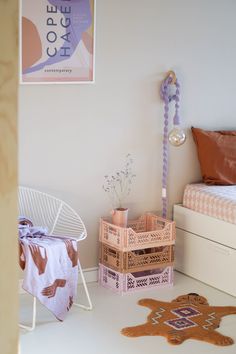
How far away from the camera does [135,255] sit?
12.4ft

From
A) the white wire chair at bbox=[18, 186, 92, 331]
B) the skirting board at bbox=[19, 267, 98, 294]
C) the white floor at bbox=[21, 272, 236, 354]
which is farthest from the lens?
the skirting board at bbox=[19, 267, 98, 294]

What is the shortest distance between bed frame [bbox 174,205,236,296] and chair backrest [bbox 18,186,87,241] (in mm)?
748

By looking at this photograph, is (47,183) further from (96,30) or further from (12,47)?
(12,47)

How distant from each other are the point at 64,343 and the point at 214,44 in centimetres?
223

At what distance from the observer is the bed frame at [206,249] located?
378cm

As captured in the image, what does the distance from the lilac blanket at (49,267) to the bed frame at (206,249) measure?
96 cm

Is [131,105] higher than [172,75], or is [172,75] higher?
[172,75]

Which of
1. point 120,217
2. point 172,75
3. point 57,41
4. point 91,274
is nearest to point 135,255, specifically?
point 120,217

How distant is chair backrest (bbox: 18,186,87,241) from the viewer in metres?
3.69

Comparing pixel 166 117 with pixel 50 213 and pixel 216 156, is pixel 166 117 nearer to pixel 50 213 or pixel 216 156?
pixel 216 156

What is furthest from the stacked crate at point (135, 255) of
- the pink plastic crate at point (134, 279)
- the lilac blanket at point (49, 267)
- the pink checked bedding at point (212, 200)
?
the lilac blanket at point (49, 267)

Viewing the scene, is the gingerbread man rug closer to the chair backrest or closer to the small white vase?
the small white vase

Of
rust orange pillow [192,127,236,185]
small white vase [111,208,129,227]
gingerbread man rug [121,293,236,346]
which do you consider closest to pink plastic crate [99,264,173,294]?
gingerbread man rug [121,293,236,346]

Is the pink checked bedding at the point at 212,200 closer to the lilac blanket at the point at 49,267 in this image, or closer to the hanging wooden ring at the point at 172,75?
the hanging wooden ring at the point at 172,75
